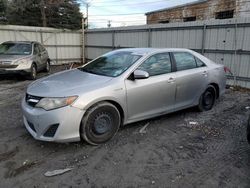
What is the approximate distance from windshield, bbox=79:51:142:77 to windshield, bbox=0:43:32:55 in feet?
20.1

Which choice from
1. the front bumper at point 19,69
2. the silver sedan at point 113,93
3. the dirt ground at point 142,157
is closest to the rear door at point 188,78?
the silver sedan at point 113,93

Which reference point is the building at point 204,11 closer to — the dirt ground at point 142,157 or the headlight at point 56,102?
the dirt ground at point 142,157

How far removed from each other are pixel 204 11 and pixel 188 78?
10.5m

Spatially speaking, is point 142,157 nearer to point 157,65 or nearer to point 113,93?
point 113,93

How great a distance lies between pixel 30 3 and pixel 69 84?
23.6 m

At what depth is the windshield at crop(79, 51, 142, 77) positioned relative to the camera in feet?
14.3

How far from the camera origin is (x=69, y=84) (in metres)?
3.91

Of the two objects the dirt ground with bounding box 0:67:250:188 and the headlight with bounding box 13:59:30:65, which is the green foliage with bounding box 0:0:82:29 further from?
the dirt ground with bounding box 0:67:250:188

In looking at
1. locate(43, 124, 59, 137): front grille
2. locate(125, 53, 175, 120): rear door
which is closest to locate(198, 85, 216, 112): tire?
locate(125, 53, 175, 120): rear door

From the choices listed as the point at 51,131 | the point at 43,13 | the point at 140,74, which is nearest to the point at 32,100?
the point at 51,131

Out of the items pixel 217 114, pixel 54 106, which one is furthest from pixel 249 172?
pixel 54 106

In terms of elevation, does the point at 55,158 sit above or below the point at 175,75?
below

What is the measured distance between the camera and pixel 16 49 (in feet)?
33.2

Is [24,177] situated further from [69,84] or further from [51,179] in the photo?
[69,84]
